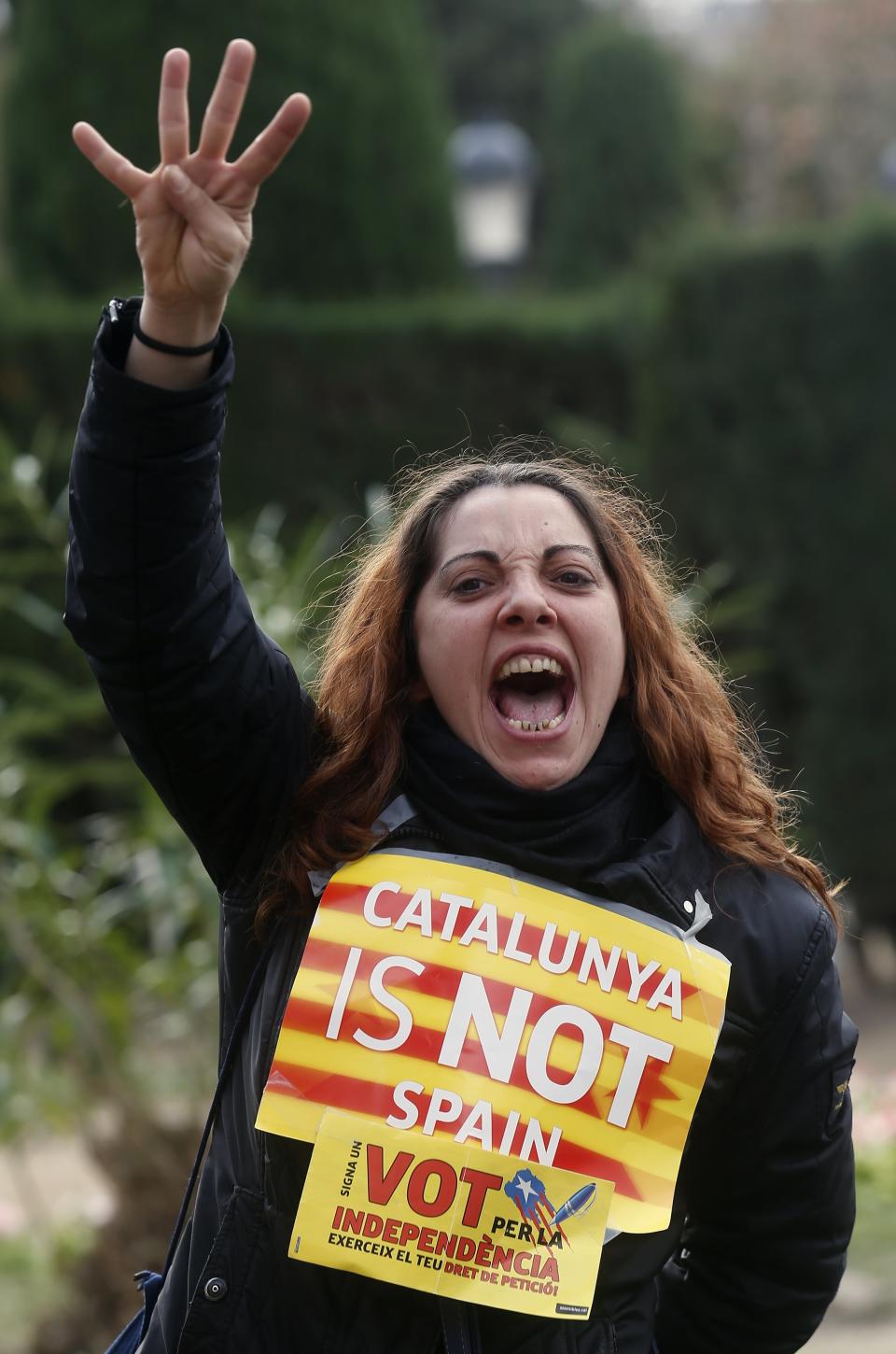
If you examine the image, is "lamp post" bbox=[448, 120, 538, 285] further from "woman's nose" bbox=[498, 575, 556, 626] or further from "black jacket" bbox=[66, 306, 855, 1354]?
"black jacket" bbox=[66, 306, 855, 1354]

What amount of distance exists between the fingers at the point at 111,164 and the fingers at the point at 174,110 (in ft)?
0.10

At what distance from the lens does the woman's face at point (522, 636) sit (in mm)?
1795

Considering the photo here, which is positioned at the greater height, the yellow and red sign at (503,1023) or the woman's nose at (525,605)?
the woman's nose at (525,605)

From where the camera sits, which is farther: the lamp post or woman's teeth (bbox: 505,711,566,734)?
the lamp post

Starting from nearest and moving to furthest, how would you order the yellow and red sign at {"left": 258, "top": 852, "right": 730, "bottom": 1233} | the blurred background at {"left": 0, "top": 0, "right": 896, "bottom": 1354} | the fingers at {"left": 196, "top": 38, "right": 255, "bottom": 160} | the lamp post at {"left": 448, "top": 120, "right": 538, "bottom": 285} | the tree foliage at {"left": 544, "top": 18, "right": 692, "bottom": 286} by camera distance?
the fingers at {"left": 196, "top": 38, "right": 255, "bottom": 160} < the yellow and red sign at {"left": 258, "top": 852, "right": 730, "bottom": 1233} < the blurred background at {"left": 0, "top": 0, "right": 896, "bottom": 1354} < the lamp post at {"left": 448, "top": 120, "right": 538, "bottom": 285} < the tree foliage at {"left": 544, "top": 18, "right": 692, "bottom": 286}

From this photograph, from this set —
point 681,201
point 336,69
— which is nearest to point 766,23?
point 681,201

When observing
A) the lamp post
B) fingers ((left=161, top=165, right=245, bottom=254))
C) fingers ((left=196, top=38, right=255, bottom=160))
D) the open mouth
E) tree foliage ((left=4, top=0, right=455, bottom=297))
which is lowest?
the open mouth

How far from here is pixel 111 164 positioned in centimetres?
155

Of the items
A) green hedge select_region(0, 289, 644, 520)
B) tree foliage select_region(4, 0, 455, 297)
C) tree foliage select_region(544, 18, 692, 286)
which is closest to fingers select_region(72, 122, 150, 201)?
green hedge select_region(0, 289, 644, 520)

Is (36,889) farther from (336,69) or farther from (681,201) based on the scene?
(681,201)

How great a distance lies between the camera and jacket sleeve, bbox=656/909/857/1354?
175 cm

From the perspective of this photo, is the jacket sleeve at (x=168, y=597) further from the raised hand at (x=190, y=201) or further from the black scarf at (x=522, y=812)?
the black scarf at (x=522, y=812)

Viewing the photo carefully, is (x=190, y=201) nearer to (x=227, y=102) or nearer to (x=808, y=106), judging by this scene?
(x=227, y=102)

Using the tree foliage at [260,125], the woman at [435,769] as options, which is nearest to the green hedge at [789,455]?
the tree foliage at [260,125]
